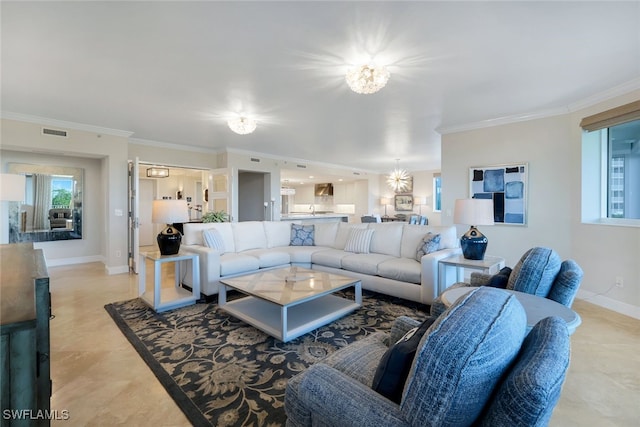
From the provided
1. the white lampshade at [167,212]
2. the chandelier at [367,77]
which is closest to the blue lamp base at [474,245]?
the chandelier at [367,77]

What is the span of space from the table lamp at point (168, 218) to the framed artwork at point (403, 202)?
8.71 meters

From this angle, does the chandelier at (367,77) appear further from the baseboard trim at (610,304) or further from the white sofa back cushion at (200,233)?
the baseboard trim at (610,304)

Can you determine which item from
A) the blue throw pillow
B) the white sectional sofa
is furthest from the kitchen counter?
the blue throw pillow

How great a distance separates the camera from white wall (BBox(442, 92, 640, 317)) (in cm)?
326

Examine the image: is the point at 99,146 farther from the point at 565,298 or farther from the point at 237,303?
the point at 565,298

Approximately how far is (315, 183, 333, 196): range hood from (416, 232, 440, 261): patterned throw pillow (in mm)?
8807

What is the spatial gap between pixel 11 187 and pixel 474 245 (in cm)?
483

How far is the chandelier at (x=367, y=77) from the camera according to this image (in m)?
2.62

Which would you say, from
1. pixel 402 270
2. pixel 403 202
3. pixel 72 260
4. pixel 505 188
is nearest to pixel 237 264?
pixel 402 270

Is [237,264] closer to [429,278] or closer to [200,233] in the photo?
[200,233]

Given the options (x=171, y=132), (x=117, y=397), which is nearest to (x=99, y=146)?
(x=171, y=132)

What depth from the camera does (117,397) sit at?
1791mm

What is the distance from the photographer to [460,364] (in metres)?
0.71

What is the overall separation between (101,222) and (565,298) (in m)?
7.61
